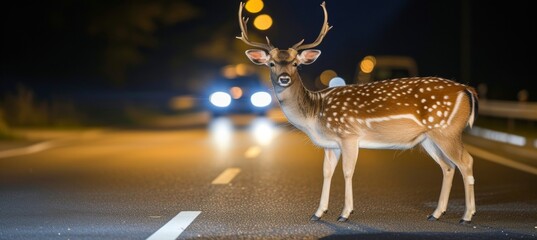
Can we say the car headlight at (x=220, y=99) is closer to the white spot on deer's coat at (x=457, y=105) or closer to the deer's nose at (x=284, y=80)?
the deer's nose at (x=284, y=80)

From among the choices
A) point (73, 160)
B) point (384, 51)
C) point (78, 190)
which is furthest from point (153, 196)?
point (384, 51)

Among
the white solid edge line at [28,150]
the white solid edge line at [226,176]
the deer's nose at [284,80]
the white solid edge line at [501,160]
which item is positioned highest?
the deer's nose at [284,80]

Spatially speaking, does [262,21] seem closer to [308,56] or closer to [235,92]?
[235,92]

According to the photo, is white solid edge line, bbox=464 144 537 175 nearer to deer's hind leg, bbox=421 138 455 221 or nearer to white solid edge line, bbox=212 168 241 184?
white solid edge line, bbox=212 168 241 184

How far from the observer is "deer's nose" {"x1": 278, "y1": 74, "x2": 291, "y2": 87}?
991cm

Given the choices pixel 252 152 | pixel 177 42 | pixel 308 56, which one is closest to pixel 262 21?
pixel 177 42

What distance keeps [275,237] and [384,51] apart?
10483 cm

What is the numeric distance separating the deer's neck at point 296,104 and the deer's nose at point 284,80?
224 millimetres

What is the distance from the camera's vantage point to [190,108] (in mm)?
52312

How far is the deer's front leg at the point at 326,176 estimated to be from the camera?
9912 millimetres

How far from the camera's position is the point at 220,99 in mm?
40125

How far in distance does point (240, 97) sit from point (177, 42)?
2002 centimetres

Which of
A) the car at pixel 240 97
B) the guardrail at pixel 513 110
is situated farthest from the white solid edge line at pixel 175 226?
the car at pixel 240 97

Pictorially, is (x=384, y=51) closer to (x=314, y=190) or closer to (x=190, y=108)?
(x=190, y=108)
